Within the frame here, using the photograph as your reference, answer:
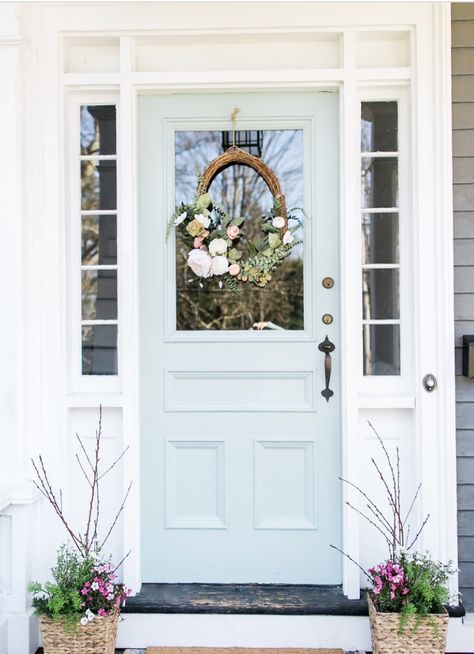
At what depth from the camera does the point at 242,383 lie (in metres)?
2.63

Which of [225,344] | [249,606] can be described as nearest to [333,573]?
[249,606]

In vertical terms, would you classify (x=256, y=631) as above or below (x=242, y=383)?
below

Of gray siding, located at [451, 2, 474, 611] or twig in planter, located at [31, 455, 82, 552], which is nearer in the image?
twig in planter, located at [31, 455, 82, 552]

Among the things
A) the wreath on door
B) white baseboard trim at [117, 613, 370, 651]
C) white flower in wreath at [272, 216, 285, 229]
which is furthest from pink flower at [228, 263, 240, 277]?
white baseboard trim at [117, 613, 370, 651]

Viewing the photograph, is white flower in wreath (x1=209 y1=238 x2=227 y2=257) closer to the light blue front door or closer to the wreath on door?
the wreath on door

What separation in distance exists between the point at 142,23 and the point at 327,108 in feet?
2.62

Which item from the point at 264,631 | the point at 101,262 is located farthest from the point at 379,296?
the point at 264,631

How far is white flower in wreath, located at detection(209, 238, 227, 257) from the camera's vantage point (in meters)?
2.55

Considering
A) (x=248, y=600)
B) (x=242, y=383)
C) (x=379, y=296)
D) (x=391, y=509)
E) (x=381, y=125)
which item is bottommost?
(x=248, y=600)

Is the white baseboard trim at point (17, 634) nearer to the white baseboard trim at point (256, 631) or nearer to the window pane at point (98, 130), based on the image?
the white baseboard trim at point (256, 631)

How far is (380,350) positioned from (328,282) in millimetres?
348

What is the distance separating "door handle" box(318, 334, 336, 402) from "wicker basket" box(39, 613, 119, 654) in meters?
1.14

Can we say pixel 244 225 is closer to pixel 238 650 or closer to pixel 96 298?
pixel 96 298

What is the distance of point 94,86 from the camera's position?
2.55 meters
